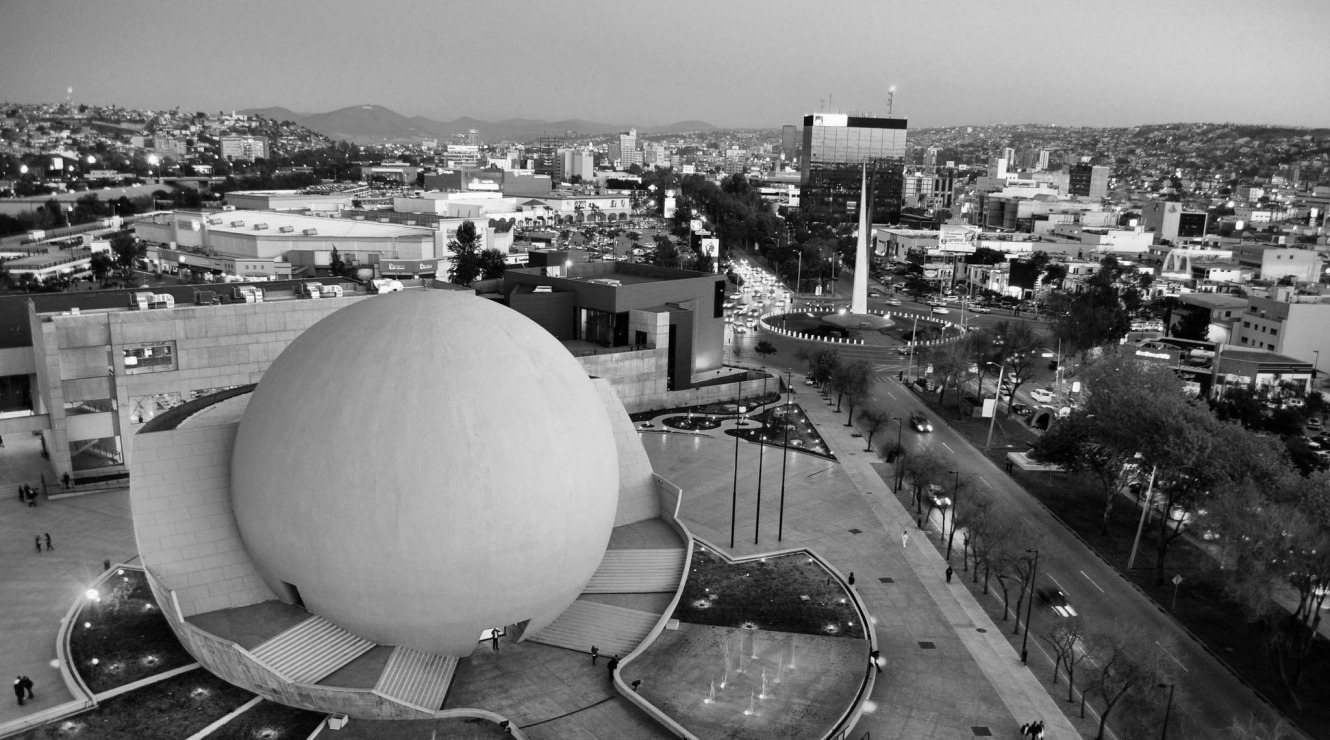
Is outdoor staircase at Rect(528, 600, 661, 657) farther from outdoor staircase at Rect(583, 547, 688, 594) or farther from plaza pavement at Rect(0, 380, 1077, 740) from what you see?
outdoor staircase at Rect(583, 547, 688, 594)

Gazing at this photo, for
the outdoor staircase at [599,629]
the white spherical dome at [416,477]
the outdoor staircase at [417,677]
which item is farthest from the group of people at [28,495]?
the outdoor staircase at [599,629]

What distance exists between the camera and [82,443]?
4244 cm

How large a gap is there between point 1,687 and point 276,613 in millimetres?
7761

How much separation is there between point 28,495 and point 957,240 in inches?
4797

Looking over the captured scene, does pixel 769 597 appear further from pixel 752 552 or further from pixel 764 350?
pixel 764 350

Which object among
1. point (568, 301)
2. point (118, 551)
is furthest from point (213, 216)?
point (118, 551)

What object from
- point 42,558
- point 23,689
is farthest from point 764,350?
point 23,689

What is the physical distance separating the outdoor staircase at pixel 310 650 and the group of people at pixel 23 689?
6617mm

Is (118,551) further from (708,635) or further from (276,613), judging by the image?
(708,635)

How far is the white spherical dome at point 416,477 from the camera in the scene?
23969 millimetres

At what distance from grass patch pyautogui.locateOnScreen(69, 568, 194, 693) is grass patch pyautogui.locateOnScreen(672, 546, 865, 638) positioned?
16112mm

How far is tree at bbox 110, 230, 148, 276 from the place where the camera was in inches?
3762

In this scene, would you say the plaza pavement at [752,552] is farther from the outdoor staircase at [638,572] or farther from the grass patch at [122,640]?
the outdoor staircase at [638,572]

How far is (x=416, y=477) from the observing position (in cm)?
A: 2391
